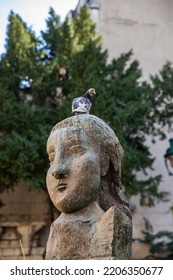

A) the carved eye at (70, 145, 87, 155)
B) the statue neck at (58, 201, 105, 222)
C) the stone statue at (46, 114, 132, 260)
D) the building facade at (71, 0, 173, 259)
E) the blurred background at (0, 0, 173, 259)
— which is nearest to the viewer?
the stone statue at (46, 114, 132, 260)

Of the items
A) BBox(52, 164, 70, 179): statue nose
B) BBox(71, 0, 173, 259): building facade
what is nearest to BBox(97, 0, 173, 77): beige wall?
BBox(71, 0, 173, 259): building facade

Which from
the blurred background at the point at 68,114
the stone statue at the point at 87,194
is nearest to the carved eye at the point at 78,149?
the stone statue at the point at 87,194

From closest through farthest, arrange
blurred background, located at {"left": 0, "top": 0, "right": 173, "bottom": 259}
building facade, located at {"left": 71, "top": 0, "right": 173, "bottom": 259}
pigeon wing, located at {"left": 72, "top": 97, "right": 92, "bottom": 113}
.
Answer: pigeon wing, located at {"left": 72, "top": 97, "right": 92, "bottom": 113}, blurred background, located at {"left": 0, "top": 0, "right": 173, "bottom": 259}, building facade, located at {"left": 71, "top": 0, "right": 173, "bottom": 259}

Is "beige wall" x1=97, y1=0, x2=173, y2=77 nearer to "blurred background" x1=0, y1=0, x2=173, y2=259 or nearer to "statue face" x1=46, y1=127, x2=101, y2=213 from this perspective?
"blurred background" x1=0, y1=0, x2=173, y2=259

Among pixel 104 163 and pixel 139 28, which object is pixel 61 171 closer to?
pixel 104 163

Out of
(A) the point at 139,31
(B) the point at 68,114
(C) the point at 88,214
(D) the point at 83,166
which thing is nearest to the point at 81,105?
(D) the point at 83,166

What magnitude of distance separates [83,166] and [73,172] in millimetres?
86

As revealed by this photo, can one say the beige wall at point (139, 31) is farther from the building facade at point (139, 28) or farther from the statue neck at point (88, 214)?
the statue neck at point (88, 214)

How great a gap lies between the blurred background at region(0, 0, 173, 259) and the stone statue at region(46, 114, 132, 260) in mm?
6807

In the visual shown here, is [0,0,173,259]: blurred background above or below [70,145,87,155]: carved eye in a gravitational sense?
above

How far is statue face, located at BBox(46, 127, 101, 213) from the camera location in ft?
15.6

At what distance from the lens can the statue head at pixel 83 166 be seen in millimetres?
4758

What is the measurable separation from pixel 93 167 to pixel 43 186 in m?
7.48

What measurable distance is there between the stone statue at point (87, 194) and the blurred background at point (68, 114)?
681 centimetres
